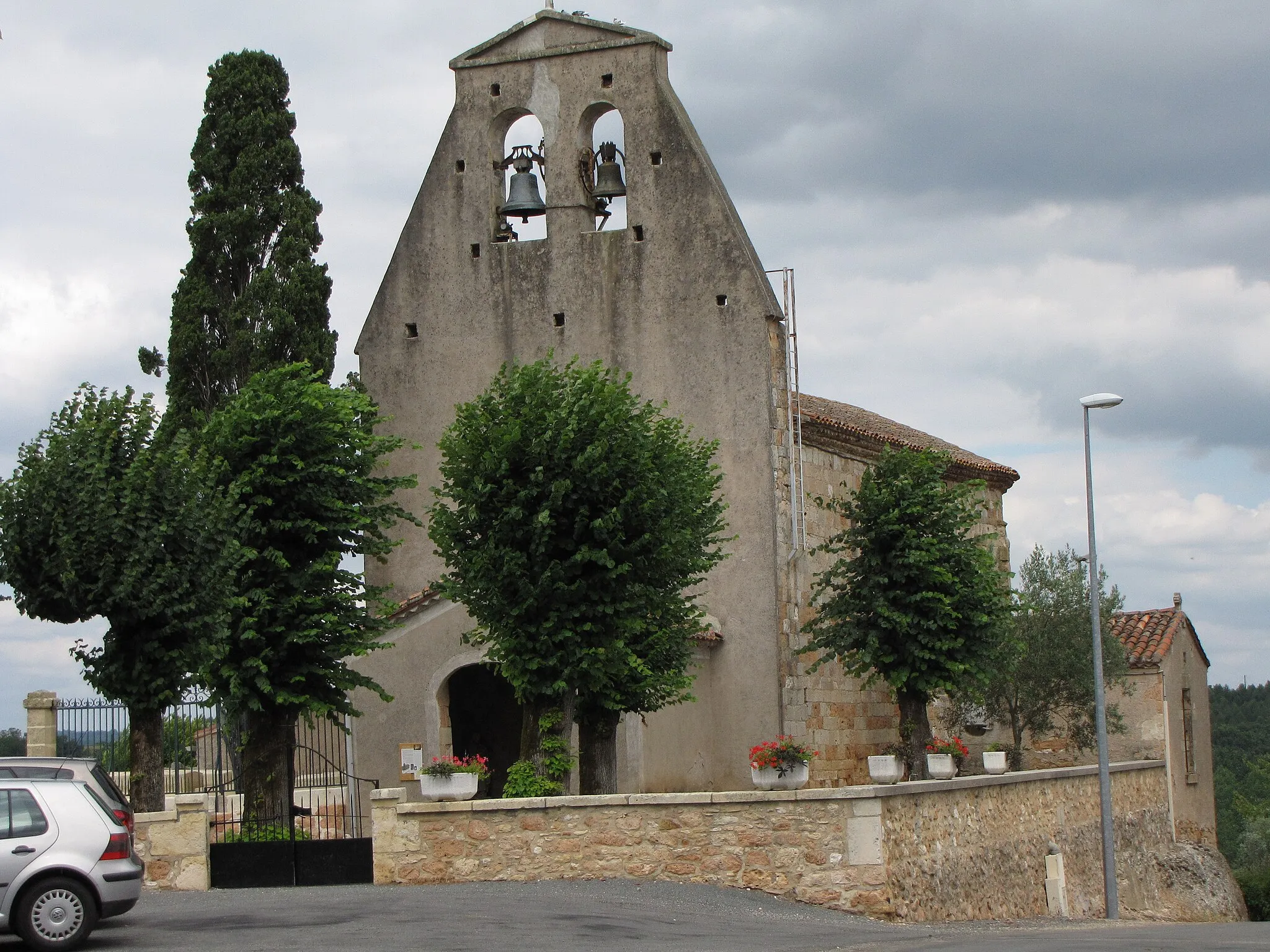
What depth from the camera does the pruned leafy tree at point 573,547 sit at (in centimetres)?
2267

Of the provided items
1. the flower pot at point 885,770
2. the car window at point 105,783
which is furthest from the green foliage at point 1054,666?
the car window at point 105,783

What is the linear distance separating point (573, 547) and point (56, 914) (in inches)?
394

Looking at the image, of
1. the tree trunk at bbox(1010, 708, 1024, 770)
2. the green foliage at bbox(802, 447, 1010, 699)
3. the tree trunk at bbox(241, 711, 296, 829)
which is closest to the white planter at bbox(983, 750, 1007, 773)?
the green foliage at bbox(802, 447, 1010, 699)

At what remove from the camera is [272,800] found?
2270 cm

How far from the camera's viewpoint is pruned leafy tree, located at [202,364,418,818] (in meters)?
22.8

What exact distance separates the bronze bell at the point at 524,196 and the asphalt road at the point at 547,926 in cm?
1364

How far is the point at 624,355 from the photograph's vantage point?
29641 millimetres

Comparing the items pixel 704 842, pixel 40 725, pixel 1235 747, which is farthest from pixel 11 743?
pixel 1235 747

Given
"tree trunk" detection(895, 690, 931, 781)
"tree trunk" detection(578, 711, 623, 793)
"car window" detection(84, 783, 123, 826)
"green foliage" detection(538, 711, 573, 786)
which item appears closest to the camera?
"car window" detection(84, 783, 123, 826)

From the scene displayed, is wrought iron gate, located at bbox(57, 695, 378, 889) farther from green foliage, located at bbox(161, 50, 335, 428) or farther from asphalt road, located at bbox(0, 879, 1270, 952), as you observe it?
green foliage, located at bbox(161, 50, 335, 428)

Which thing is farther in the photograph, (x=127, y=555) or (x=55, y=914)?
(x=127, y=555)

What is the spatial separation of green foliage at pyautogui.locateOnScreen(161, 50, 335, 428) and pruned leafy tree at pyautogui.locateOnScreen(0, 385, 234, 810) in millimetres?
9762

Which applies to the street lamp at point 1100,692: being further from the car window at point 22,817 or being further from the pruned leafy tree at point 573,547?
the car window at point 22,817

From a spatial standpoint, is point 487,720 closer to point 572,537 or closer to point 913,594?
point 913,594
